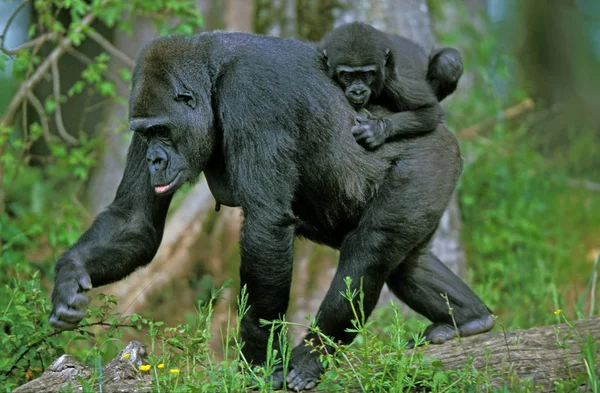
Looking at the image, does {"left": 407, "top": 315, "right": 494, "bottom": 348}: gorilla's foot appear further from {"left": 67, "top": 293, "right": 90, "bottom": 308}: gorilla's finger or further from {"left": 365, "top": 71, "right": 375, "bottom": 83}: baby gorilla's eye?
{"left": 67, "top": 293, "right": 90, "bottom": 308}: gorilla's finger

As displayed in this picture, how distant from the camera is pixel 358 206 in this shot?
400 cm

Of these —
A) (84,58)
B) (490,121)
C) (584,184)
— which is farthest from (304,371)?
(584,184)

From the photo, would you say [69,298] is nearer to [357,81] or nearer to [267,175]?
[267,175]

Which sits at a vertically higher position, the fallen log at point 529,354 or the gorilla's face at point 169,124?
the gorilla's face at point 169,124

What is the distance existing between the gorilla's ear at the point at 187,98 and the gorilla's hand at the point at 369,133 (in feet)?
2.57

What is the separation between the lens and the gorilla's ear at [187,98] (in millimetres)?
3781

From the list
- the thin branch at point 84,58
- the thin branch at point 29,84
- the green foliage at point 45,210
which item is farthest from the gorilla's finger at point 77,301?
the thin branch at point 84,58

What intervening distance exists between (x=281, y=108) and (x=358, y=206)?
646 millimetres

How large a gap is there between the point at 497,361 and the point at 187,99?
1834mm

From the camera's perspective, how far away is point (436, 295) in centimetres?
427

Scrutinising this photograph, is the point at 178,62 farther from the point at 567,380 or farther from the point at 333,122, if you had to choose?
the point at 567,380

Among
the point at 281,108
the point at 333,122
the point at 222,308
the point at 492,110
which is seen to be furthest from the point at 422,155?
the point at 492,110

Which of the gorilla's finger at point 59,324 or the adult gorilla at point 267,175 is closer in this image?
the gorilla's finger at point 59,324

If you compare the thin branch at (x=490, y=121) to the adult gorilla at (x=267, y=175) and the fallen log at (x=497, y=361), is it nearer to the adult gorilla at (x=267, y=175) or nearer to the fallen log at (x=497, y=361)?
the adult gorilla at (x=267, y=175)
